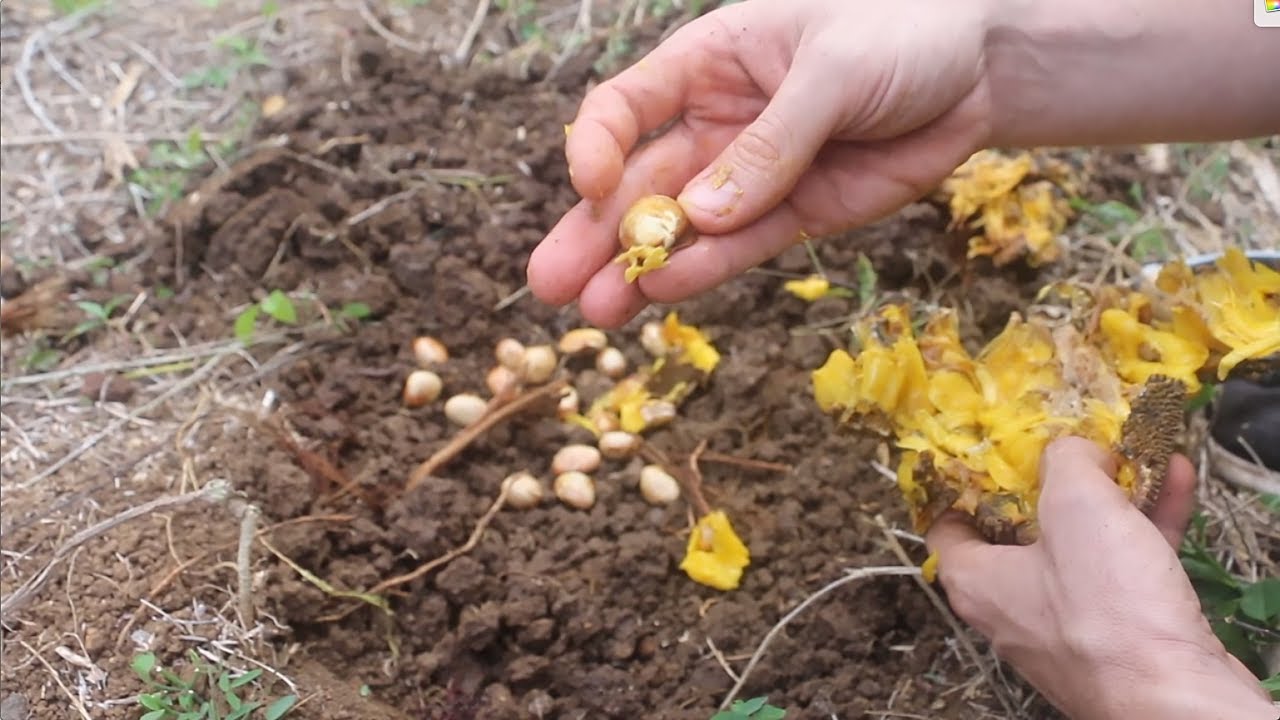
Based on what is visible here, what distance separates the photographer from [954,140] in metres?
1.92

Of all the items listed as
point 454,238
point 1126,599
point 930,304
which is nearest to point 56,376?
point 454,238

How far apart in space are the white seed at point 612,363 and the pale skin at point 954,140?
43 centimetres

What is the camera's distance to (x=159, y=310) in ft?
7.65

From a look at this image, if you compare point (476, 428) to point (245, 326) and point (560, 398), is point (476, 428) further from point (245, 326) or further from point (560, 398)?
point (245, 326)

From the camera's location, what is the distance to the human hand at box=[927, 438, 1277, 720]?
1.30 meters

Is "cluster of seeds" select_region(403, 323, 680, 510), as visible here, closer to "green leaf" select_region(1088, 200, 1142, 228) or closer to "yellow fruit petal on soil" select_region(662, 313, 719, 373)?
"yellow fruit petal on soil" select_region(662, 313, 719, 373)

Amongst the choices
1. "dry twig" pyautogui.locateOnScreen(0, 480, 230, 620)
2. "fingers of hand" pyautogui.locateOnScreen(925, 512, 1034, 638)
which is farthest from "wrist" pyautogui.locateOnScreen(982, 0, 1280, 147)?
"dry twig" pyautogui.locateOnScreen(0, 480, 230, 620)

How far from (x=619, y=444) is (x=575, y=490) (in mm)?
122

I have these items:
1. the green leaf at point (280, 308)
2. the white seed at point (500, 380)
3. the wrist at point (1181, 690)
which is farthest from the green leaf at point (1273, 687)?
the green leaf at point (280, 308)

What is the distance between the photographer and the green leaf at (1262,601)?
166 centimetres

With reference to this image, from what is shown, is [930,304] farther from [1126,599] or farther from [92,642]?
[92,642]

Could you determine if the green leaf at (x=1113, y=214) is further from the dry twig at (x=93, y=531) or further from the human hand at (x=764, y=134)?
the dry twig at (x=93, y=531)

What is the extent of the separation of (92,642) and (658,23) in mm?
1943

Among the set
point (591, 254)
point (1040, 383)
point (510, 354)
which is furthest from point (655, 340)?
point (1040, 383)
